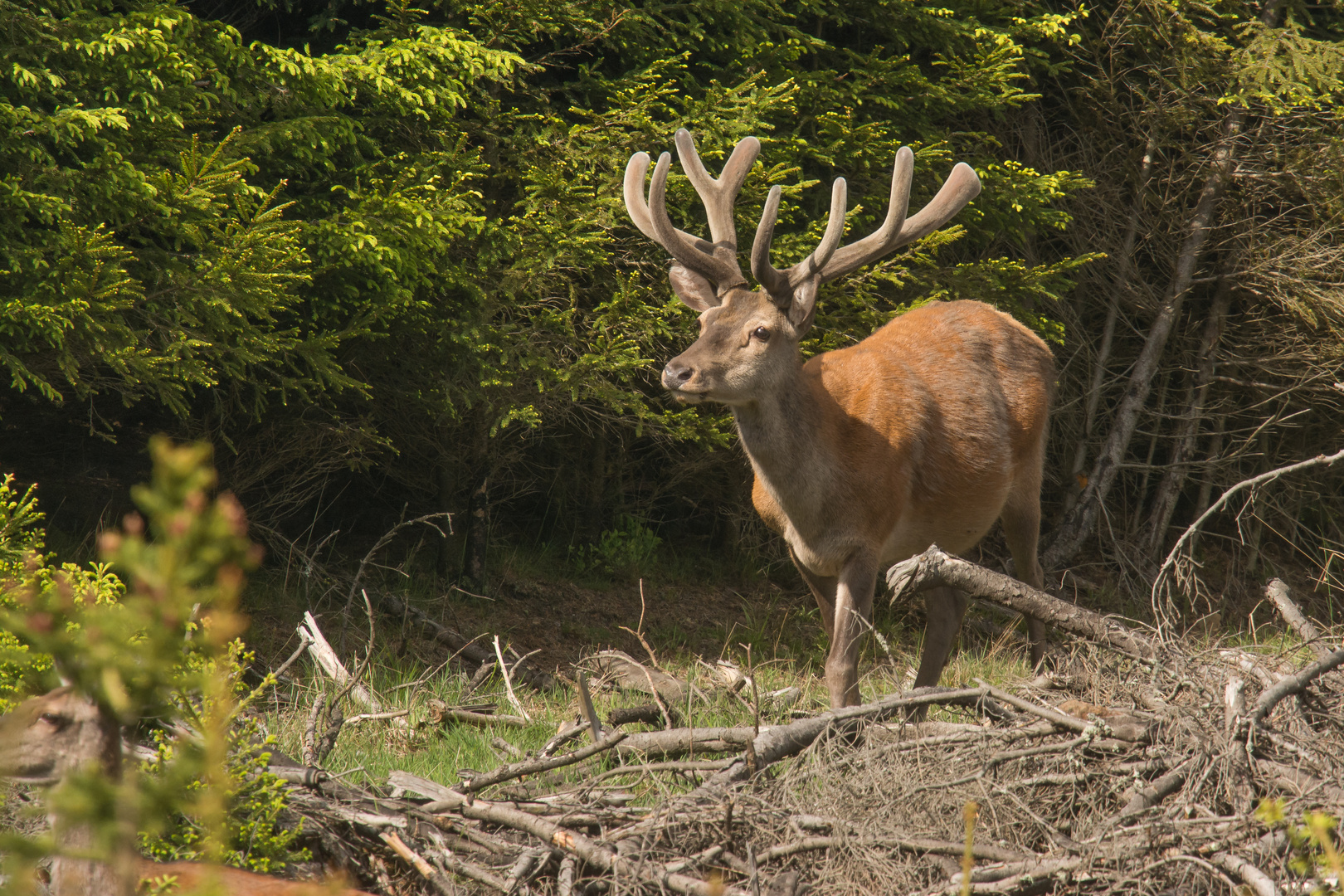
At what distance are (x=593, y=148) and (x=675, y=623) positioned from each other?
10.7 feet

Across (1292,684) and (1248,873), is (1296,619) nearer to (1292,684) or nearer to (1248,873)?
(1292,684)

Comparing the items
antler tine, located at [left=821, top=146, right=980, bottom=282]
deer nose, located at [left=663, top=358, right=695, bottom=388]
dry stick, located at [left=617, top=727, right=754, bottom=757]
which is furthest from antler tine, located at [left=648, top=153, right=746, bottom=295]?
dry stick, located at [left=617, top=727, right=754, bottom=757]

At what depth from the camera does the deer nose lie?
4742 millimetres

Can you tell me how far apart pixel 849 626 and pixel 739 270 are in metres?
1.70

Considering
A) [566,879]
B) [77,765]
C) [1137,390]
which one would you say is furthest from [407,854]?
[1137,390]

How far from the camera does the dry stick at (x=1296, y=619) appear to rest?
12.8 ft

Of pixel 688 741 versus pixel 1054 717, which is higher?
pixel 1054 717

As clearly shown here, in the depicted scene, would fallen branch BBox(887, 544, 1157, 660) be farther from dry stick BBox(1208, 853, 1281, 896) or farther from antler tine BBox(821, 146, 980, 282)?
antler tine BBox(821, 146, 980, 282)

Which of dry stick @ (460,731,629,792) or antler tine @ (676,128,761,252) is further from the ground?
antler tine @ (676,128,761,252)

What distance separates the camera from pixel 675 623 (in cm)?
805

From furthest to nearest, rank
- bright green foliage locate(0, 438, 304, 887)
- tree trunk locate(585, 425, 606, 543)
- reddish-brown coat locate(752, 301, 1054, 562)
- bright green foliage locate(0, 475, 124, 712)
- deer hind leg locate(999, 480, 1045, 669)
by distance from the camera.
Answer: tree trunk locate(585, 425, 606, 543) < deer hind leg locate(999, 480, 1045, 669) < reddish-brown coat locate(752, 301, 1054, 562) < bright green foliage locate(0, 475, 124, 712) < bright green foliage locate(0, 438, 304, 887)

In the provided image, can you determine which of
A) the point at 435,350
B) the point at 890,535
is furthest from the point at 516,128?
the point at 890,535

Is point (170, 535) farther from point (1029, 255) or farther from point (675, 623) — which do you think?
point (1029, 255)

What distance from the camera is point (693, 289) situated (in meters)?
5.52
